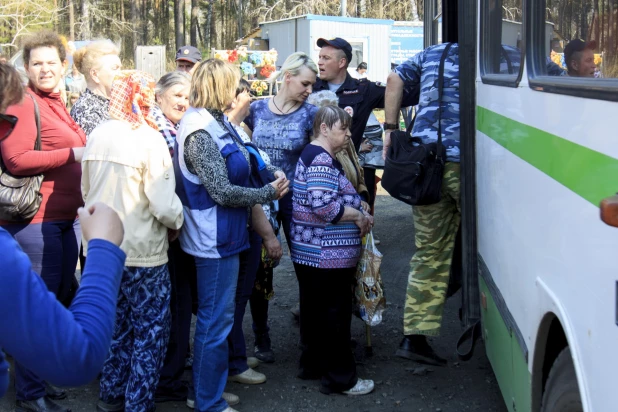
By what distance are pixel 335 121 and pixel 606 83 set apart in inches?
97.2

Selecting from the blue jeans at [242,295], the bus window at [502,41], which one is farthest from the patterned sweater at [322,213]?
the bus window at [502,41]

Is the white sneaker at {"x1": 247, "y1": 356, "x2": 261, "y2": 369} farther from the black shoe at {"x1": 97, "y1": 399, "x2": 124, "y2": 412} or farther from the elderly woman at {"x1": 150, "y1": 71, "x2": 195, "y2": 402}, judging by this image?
the black shoe at {"x1": 97, "y1": 399, "x2": 124, "y2": 412}

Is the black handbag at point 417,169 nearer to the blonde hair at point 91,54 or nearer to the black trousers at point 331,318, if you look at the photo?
the black trousers at point 331,318

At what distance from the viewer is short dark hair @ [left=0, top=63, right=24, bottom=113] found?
6.62 feet

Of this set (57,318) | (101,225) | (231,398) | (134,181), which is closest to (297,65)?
(134,181)

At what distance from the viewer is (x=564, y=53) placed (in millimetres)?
2260

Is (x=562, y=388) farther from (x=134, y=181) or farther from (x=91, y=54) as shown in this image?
(x=91, y=54)

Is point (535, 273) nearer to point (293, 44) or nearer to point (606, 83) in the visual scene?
point (606, 83)

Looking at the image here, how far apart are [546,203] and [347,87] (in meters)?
3.35

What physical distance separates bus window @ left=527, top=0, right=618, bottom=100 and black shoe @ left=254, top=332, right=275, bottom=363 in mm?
2814

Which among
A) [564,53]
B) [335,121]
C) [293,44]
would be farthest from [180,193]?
[293,44]

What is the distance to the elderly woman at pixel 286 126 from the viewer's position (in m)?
4.73

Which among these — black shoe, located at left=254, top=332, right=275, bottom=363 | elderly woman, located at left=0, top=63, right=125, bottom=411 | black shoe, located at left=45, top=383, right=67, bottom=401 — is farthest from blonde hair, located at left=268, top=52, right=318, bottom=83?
elderly woman, located at left=0, top=63, right=125, bottom=411

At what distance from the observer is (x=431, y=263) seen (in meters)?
4.54
